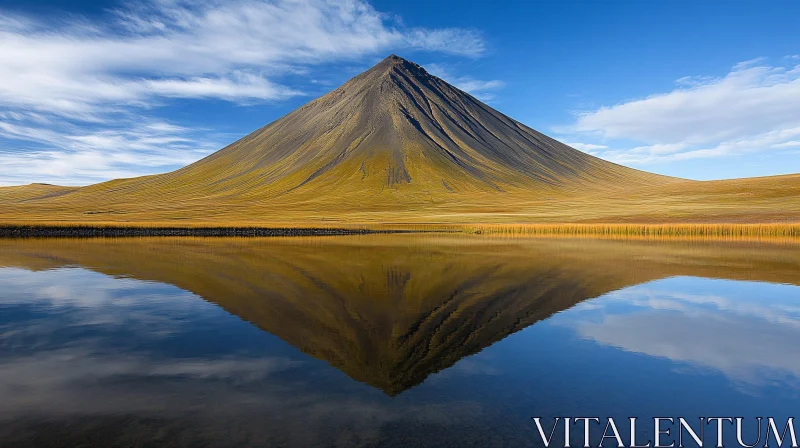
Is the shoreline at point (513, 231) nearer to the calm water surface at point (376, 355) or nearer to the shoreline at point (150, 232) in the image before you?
the shoreline at point (150, 232)

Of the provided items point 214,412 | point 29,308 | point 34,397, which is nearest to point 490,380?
point 214,412

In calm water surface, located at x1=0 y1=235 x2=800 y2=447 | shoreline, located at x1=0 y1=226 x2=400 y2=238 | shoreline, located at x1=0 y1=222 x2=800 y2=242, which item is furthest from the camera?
shoreline, located at x1=0 y1=226 x2=400 y2=238

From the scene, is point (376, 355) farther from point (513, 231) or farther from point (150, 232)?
point (150, 232)

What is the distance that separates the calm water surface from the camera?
9602 mm

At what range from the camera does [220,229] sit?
266 ft

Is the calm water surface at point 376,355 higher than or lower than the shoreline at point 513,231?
lower

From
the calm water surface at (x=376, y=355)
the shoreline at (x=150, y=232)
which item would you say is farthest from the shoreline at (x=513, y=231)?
the calm water surface at (x=376, y=355)

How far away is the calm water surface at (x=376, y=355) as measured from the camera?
31.5 feet

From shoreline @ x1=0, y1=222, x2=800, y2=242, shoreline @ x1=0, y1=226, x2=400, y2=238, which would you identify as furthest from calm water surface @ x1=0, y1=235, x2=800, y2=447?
shoreline @ x1=0, y1=226, x2=400, y2=238

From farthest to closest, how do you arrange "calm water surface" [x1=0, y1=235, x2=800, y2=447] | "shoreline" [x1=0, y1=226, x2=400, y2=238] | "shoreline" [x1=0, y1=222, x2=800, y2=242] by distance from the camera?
"shoreline" [x1=0, y1=226, x2=400, y2=238] < "shoreline" [x1=0, y1=222, x2=800, y2=242] < "calm water surface" [x1=0, y1=235, x2=800, y2=447]

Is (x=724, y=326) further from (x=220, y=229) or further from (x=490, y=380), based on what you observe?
(x=220, y=229)

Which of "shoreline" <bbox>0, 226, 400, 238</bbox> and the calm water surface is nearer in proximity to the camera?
the calm water surface

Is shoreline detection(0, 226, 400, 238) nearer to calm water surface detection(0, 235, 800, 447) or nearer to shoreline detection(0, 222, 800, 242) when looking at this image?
shoreline detection(0, 222, 800, 242)

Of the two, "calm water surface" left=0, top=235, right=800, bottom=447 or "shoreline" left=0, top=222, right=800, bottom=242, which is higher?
"shoreline" left=0, top=222, right=800, bottom=242
